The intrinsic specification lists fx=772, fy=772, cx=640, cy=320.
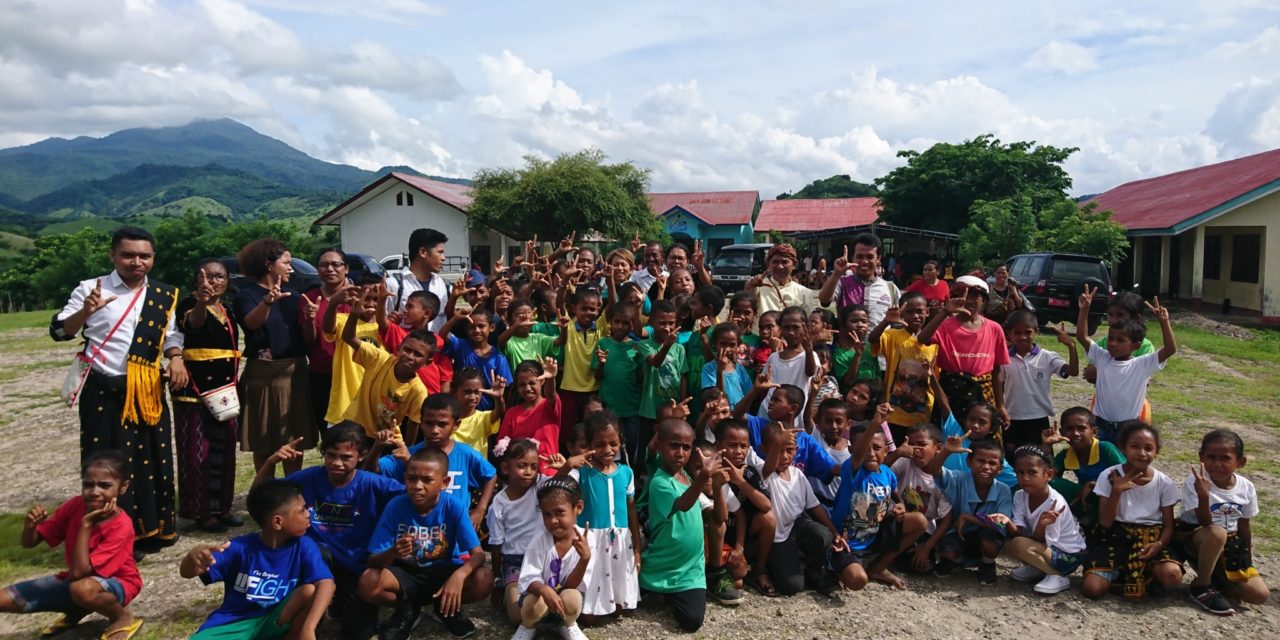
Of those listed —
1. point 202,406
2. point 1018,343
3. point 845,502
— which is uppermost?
point 1018,343

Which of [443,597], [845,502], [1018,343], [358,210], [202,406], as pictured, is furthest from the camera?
[358,210]

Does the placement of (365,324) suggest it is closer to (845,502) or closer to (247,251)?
(247,251)

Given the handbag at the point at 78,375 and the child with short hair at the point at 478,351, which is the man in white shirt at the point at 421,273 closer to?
the child with short hair at the point at 478,351

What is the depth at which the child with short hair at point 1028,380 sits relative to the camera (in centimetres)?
523

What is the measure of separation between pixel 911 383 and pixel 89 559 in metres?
4.60

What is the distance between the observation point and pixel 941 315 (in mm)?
5039

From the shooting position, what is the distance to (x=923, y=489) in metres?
4.55

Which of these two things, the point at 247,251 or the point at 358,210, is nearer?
the point at 247,251

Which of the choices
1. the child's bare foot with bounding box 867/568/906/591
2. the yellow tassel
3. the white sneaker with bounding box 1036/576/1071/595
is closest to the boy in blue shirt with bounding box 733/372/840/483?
the child's bare foot with bounding box 867/568/906/591

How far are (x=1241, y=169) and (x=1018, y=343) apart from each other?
21.1 metres

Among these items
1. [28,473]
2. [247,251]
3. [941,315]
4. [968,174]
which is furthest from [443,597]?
[968,174]

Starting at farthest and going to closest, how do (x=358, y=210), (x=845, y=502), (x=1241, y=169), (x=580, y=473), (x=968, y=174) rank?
(x=358, y=210) < (x=968, y=174) < (x=1241, y=169) < (x=845, y=502) < (x=580, y=473)

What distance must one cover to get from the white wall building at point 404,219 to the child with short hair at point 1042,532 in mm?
29428

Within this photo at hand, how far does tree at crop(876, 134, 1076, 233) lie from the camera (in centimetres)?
2733
